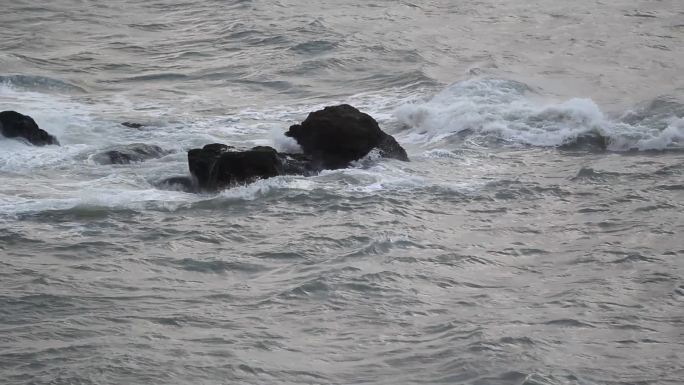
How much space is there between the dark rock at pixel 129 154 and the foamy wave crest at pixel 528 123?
11.7 feet

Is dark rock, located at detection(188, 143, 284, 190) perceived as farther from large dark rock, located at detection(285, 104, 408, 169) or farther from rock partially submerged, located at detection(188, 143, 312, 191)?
large dark rock, located at detection(285, 104, 408, 169)

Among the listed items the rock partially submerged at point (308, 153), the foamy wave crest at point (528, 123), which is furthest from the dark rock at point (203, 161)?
the foamy wave crest at point (528, 123)

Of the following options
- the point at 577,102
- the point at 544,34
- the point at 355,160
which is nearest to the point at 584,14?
the point at 544,34

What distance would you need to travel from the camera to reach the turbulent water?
857 cm

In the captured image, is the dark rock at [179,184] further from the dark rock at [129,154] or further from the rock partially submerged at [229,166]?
the dark rock at [129,154]

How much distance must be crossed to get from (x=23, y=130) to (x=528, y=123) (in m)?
6.85

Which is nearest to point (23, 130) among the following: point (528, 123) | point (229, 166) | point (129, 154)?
point (129, 154)

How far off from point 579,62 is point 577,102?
13.3ft

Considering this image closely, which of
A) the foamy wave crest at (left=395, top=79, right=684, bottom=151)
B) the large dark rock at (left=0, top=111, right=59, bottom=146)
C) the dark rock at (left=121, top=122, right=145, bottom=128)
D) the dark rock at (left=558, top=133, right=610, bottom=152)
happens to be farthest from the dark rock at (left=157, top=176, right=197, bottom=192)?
the dark rock at (left=558, top=133, right=610, bottom=152)

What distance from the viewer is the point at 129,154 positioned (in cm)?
1458

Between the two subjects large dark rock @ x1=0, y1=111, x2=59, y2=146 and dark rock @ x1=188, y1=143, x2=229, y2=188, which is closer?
dark rock @ x1=188, y1=143, x2=229, y2=188

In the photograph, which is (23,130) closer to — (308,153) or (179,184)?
(179,184)

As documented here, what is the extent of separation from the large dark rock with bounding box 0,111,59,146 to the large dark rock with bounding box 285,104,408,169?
352 cm

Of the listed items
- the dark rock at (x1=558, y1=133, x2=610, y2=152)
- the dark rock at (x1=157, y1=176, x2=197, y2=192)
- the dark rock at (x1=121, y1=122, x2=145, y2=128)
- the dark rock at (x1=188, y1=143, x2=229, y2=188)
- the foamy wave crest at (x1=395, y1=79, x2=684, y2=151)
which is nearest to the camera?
the dark rock at (x1=188, y1=143, x2=229, y2=188)
